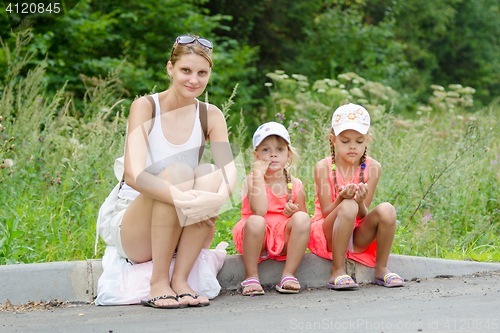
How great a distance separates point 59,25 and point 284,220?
20.2 feet

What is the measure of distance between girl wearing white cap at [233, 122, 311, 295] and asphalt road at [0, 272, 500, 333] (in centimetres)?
19

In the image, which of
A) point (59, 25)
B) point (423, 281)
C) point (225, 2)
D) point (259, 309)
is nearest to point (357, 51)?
point (225, 2)

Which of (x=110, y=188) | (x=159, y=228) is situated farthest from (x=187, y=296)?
(x=110, y=188)

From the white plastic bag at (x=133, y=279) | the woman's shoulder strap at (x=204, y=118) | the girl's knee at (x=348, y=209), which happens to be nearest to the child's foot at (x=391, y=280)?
the girl's knee at (x=348, y=209)

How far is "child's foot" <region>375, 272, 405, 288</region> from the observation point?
3.05 meters

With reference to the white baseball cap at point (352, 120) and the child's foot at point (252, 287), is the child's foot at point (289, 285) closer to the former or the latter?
the child's foot at point (252, 287)

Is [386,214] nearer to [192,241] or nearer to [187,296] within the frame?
[192,241]

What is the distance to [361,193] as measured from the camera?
9.73ft

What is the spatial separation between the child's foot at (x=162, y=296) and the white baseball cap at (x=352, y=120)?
4.84 feet

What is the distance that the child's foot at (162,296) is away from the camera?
2604mm

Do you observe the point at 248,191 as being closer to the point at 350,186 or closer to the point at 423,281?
the point at 350,186

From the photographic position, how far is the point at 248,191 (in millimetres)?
3145

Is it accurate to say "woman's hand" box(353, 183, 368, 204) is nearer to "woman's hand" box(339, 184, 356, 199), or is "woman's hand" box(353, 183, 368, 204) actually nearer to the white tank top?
"woman's hand" box(339, 184, 356, 199)

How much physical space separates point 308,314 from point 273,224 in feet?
2.63
